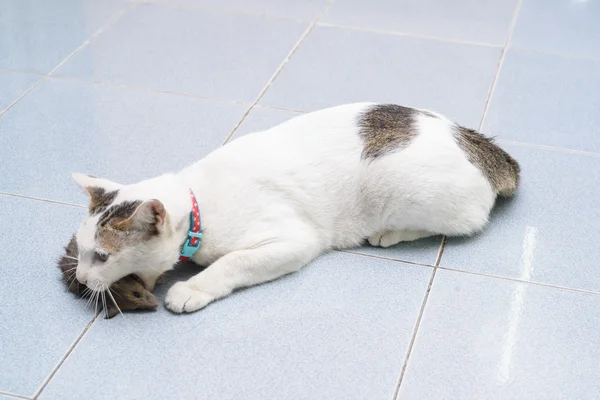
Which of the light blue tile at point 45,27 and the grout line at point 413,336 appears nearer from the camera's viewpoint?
the grout line at point 413,336

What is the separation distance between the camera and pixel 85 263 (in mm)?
2338

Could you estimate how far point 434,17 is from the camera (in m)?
4.45

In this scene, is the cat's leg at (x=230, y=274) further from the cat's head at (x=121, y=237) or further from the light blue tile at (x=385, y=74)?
the light blue tile at (x=385, y=74)

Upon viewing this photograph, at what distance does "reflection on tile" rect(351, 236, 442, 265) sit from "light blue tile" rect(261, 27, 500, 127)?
2.90 ft

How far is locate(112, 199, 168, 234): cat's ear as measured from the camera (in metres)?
2.25

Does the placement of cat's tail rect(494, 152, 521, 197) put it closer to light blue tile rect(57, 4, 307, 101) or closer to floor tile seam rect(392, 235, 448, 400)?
floor tile seam rect(392, 235, 448, 400)

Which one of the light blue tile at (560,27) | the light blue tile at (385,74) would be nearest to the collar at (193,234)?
the light blue tile at (385,74)

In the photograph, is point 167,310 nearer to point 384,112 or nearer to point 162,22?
→ point 384,112

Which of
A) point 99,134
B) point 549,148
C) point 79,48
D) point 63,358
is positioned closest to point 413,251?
point 549,148

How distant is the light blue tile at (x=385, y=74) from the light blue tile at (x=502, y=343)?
3.68 feet

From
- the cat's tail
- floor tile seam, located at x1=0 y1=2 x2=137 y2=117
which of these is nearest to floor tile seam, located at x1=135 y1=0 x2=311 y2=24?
floor tile seam, located at x1=0 y1=2 x2=137 y2=117

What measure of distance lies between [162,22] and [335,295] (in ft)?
7.81

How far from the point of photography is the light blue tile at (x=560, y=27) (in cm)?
413

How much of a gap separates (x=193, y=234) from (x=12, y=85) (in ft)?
5.84
